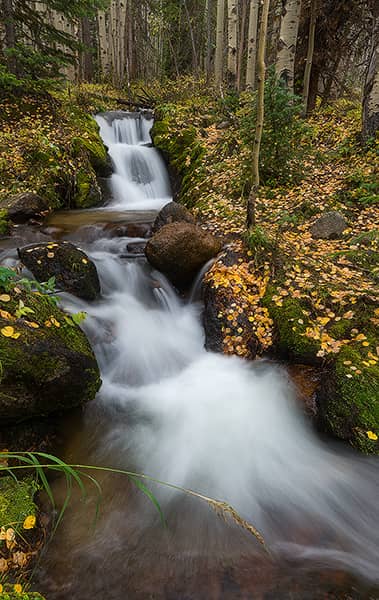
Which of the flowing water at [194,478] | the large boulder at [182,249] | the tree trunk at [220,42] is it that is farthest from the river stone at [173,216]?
the tree trunk at [220,42]

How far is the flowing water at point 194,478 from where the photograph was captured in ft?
7.24

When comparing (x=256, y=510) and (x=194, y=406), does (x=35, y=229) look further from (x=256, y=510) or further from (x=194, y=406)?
A: (x=256, y=510)

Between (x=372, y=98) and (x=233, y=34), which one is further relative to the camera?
(x=233, y=34)

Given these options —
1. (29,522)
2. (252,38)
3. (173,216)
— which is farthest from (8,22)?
(29,522)

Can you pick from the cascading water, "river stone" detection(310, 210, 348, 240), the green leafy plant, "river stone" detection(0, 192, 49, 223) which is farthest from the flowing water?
the cascading water

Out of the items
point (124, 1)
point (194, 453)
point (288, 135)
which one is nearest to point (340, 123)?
point (288, 135)

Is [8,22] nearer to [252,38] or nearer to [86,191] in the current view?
[86,191]

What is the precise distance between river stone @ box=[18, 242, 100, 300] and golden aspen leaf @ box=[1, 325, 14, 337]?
1727 millimetres

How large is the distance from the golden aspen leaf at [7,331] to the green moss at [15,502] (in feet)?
3.41

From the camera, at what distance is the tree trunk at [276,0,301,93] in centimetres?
734

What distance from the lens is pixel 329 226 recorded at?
525 cm

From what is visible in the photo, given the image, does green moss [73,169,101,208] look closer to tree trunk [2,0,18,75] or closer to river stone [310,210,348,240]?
tree trunk [2,0,18,75]

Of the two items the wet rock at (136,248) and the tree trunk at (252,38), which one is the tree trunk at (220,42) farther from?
Answer: the wet rock at (136,248)

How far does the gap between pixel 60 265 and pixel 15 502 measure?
297 centimetres
